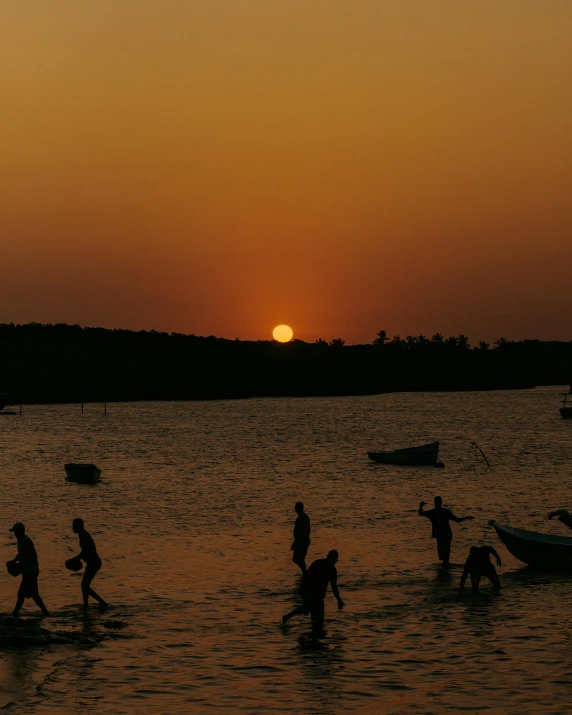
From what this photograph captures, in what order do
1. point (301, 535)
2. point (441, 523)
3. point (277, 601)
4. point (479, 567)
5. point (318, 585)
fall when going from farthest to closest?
1. point (441, 523)
2. point (301, 535)
3. point (277, 601)
4. point (479, 567)
5. point (318, 585)

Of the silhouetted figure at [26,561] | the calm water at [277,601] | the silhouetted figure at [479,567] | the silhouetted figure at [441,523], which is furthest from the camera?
the silhouetted figure at [441,523]

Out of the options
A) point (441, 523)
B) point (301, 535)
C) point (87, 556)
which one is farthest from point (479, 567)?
point (87, 556)

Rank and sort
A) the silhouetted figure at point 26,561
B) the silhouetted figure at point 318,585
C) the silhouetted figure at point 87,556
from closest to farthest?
1. the silhouetted figure at point 318,585
2. the silhouetted figure at point 26,561
3. the silhouetted figure at point 87,556

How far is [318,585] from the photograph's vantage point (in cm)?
2073

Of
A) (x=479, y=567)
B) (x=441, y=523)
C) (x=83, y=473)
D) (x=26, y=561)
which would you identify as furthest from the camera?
(x=83, y=473)

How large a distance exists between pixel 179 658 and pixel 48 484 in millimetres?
44322

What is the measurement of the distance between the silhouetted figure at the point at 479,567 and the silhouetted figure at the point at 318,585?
5021 mm

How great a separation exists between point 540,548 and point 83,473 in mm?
37477

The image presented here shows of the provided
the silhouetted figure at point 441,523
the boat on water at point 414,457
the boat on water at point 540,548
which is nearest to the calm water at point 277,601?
the boat on water at point 540,548

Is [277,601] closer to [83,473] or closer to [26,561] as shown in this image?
[26,561]

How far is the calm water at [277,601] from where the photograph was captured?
18594 mm

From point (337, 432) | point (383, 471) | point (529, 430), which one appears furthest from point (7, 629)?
point (529, 430)

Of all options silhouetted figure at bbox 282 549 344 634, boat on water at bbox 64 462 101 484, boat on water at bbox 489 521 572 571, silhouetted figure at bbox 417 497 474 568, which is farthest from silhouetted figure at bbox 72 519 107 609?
boat on water at bbox 64 462 101 484

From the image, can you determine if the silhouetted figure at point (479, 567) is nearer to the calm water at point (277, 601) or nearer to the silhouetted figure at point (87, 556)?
the calm water at point (277, 601)
